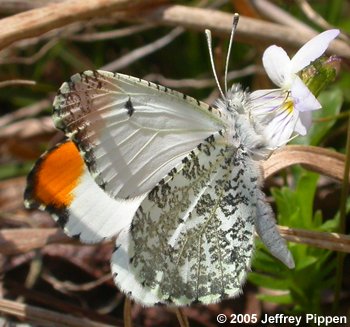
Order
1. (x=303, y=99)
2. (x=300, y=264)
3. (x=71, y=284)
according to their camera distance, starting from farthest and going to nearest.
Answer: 1. (x=71, y=284)
2. (x=300, y=264)
3. (x=303, y=99)

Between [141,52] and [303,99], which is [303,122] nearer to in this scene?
[303,99]

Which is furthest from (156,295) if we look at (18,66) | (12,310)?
(18,66)

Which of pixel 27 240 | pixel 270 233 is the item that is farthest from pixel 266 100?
pixel 27 240

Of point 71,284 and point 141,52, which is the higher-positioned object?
point 141,52

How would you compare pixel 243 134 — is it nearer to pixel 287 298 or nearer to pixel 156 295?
pixel 156 295

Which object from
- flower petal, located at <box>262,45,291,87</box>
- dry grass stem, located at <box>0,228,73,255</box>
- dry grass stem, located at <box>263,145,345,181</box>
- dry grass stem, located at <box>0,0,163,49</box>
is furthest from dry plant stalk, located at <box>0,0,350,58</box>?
flower petal, located at <box>262,45,291,87</box>
